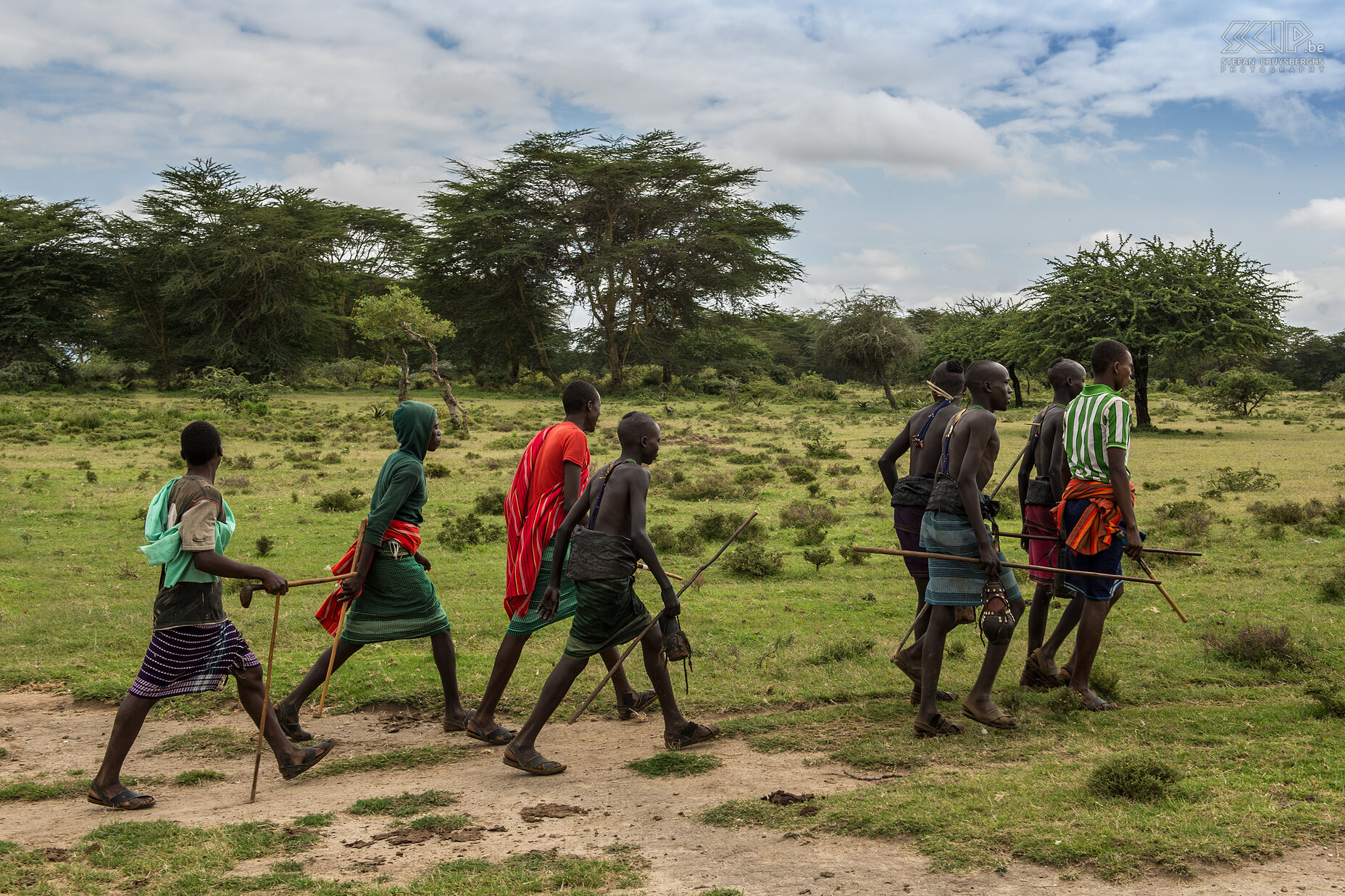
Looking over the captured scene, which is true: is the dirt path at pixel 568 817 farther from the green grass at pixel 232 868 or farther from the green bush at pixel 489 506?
the green bush at pixel 489 506

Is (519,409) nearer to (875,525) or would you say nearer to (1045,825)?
(875,525)

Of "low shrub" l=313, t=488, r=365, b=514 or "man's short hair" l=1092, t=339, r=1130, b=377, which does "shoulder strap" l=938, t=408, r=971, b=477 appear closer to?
"man's short hair" l=1092, t=339, r=1130, b=377

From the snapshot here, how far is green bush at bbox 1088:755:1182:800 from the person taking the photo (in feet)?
14.3

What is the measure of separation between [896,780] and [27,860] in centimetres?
392

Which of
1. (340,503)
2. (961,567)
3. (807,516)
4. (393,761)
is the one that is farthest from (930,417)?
(340,503)

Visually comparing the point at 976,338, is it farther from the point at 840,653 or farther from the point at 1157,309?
the point at 840,653

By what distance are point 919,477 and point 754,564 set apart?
5.08 m

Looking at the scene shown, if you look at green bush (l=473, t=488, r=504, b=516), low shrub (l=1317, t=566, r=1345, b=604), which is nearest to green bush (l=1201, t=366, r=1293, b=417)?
low shrub (l=1317, t=566, r=1345, b=604)

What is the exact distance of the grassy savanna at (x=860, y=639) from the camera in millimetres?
4344

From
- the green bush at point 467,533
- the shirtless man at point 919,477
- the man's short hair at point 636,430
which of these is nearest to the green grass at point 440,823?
the man's short hair at point 636,430

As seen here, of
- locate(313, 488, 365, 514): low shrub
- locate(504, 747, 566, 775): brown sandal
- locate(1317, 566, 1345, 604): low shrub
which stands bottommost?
locate(504, 747, 566, 775): brown sandal

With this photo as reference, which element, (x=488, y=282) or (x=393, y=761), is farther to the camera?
(x=488, y=282)

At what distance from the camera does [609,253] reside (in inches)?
1794

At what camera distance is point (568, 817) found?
4.67 metres
